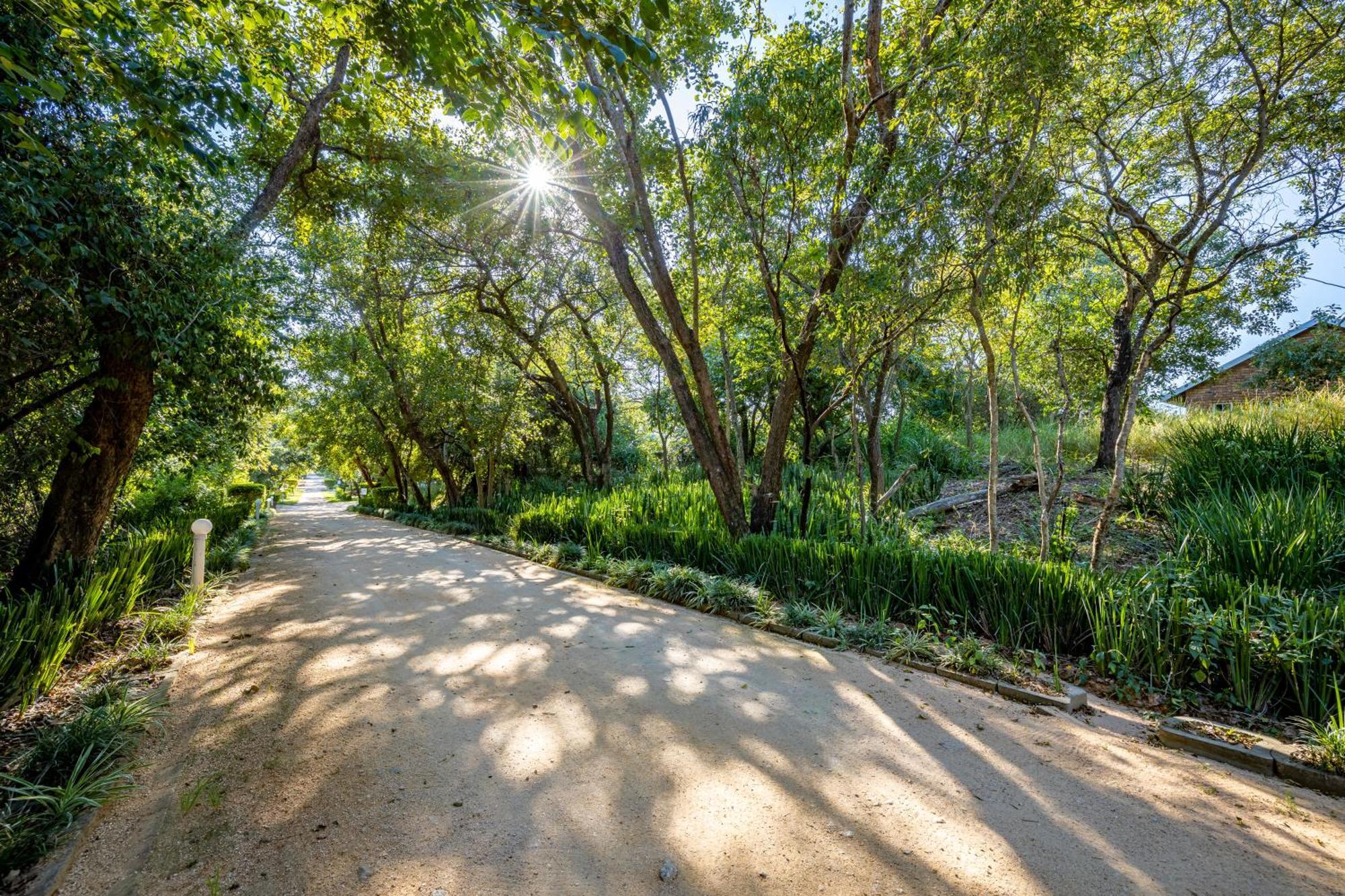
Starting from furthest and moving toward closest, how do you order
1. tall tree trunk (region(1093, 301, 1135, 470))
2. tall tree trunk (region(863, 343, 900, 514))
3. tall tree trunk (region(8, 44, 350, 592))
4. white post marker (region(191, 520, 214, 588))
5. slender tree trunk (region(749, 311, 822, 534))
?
tall tree trunk (region(1093, 301, 1135, 470)), tall tree trunk (region(863, 343, 900, 514)), slender tree trunk (region(749, 311, 822, 534)), white post marker (region(191, 520, 214, 588)), tall tree trunk (region(8, 44, 350, 592))

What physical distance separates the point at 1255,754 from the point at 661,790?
282cm

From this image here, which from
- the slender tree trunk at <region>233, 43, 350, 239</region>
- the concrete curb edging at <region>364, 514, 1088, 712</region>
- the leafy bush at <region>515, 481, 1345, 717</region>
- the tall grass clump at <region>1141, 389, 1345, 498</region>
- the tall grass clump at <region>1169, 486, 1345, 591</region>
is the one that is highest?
the slender tree trunk at <region>233, 43, 350, 239</region>

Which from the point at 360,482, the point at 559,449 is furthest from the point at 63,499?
the point at 360,482

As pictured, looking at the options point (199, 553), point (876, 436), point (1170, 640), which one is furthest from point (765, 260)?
point (199, 553)

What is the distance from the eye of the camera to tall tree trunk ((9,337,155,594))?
4391 mm

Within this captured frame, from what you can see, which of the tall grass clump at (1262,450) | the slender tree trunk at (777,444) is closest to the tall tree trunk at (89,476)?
the slender tree trunk at (777,444)

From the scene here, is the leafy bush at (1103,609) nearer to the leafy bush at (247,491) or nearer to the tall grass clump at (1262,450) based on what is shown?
the tall grass clump at (1262,450)

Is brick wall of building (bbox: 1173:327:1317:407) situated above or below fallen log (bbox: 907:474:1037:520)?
above

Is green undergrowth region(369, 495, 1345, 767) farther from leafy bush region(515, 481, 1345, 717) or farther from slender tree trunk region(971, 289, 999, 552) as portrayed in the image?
slender tree trunk region(971, 289, 999, 552)

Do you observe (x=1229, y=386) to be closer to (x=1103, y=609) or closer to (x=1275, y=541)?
(x=1275, y=541)

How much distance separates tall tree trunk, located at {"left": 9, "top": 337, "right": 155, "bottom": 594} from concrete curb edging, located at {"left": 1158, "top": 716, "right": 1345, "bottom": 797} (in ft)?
24.6

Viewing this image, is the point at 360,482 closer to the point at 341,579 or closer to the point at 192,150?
the point at 341,579

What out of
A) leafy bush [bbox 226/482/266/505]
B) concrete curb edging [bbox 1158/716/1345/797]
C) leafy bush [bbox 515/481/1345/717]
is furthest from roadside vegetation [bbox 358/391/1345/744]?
leafy bush [bbox 226/482/266/505]

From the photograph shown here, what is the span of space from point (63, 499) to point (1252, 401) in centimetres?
1449
